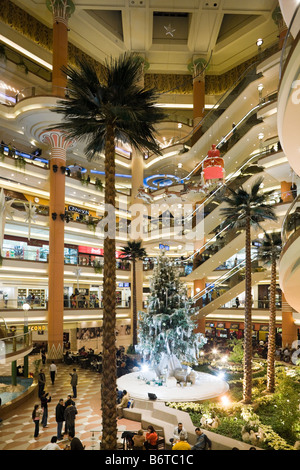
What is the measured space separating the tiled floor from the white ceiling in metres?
22.6

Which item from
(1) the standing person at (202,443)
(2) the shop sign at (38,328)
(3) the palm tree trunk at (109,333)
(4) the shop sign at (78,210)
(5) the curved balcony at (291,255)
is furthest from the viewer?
(4) the shop sign at (78,210)

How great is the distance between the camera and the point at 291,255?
6.96 meters

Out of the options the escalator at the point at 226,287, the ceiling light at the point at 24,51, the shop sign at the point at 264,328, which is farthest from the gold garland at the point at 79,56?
the shop sign at the point at 264,328

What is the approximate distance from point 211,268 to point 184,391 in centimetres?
1039

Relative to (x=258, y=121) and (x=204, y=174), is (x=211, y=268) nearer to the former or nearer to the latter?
(x=258, y=121)

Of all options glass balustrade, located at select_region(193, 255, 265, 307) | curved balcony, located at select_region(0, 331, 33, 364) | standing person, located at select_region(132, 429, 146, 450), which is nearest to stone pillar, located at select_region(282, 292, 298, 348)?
glass balustrade, located at select_region(193, 255, 265, 307)

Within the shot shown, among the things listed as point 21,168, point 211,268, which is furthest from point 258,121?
point 21,168

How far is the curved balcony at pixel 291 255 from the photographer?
684cm

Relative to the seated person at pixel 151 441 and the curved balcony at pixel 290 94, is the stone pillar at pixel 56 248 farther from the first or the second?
the curved balcony at pixel 290 94

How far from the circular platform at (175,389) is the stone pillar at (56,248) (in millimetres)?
6804

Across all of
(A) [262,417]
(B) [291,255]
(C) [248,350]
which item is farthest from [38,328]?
(B) [291,255]

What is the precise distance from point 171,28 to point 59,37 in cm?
1009

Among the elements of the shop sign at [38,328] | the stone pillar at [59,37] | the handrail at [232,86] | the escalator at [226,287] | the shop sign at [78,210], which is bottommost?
the shop sign at [38,328]
